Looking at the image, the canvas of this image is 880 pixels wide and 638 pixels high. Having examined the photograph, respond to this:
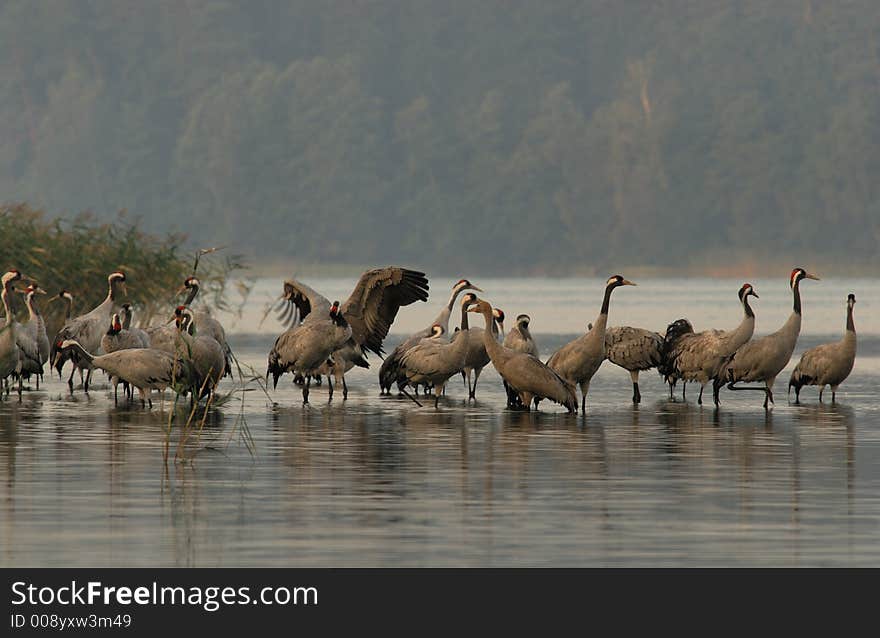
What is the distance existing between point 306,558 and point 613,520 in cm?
221

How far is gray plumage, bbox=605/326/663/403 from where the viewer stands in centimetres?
2294

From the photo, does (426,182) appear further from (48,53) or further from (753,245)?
(48,53)

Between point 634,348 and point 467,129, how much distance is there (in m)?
99.8

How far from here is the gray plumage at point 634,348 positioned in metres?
22.9

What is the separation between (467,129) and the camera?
122250 millimetres

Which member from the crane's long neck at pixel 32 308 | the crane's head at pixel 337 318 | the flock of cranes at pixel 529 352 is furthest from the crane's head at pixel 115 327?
the crane's head at pixel 337 318

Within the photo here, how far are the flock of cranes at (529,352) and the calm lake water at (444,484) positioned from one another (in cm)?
33

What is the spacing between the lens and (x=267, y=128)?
120875 mm

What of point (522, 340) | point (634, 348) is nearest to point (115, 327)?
point (522, 340)

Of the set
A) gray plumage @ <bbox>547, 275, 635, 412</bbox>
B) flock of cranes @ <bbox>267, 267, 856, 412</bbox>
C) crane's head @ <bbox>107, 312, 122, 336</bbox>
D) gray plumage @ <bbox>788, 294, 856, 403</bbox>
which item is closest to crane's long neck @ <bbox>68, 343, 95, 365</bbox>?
crane's head @ <bbox>107, 312, 122, 336</bbox>

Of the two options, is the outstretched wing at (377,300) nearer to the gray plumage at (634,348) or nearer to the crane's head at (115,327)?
the gray plumage at (634,348)
